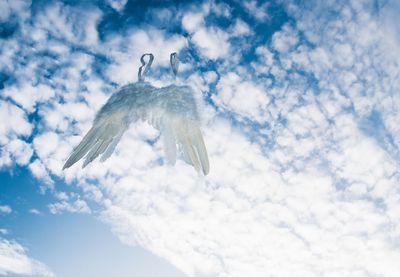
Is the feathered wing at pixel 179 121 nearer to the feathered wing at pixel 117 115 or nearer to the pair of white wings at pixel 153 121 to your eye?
the pair of white wings at pixel 153 121

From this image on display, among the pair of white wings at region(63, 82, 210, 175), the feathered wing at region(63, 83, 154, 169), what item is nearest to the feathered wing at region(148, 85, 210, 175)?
the pair of white wings at region(63, 82, 210, 175)

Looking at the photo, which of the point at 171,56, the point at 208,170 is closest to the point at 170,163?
the point at 208,170

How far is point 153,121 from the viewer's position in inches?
208

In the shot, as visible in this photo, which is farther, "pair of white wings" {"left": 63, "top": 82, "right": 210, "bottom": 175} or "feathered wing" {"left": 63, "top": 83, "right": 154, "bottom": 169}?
"feathered wing" {"left": 63, "top": 83, "right": 154, "bottom": 169}

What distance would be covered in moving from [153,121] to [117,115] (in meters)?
0.71

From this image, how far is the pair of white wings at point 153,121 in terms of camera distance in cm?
472

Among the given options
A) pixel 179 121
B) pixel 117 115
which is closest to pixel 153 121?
pixel 179 121

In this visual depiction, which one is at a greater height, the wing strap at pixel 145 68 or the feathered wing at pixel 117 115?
the wing strap at pixel 145 68

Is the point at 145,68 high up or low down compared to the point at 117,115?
up

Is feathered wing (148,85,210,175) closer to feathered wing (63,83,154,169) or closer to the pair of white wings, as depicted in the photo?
the pair of white wings

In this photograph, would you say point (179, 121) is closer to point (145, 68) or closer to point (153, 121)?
point (153, 121)

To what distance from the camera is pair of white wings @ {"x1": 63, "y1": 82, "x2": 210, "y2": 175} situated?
4.72m

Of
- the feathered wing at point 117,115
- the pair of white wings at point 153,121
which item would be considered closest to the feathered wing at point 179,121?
the pair of white wings at point 153,121

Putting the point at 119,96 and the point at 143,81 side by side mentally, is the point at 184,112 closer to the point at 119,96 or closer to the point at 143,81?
the point at 143,81
